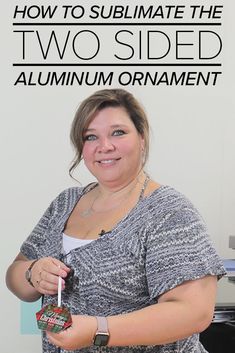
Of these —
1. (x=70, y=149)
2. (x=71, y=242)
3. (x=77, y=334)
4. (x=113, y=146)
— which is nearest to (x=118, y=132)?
(x=113, y=146)

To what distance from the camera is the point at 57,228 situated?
1600mm

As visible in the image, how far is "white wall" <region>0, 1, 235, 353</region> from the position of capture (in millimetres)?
2650

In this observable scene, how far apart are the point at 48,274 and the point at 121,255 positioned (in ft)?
0.61

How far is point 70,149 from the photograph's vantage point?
2.67 m

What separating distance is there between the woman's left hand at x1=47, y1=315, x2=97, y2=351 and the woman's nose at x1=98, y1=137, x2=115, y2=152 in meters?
0.42

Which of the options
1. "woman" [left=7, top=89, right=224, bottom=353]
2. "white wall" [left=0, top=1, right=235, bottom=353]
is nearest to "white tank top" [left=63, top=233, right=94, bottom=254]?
"woman" [left=7, top=89, right=224, bottom=353]

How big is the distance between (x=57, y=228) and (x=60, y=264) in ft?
0.60

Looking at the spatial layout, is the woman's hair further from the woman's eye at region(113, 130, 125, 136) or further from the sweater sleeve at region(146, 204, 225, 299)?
the sweater sleeve at region(146, 204, 225, 299)

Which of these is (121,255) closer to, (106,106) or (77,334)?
(77,334)

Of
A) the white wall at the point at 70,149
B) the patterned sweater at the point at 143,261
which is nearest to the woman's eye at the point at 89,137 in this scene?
the patterned sweater at the point at 143,261

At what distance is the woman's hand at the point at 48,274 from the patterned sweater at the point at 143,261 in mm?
33

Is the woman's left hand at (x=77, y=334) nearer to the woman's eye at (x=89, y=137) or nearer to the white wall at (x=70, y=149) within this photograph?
the woman's eye at (x=89, y=137)

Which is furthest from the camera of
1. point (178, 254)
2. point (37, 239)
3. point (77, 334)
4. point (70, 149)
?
point (70, 149)

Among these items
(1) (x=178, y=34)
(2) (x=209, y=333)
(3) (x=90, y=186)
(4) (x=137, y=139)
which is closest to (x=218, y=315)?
(2) (x=209, y=333)
